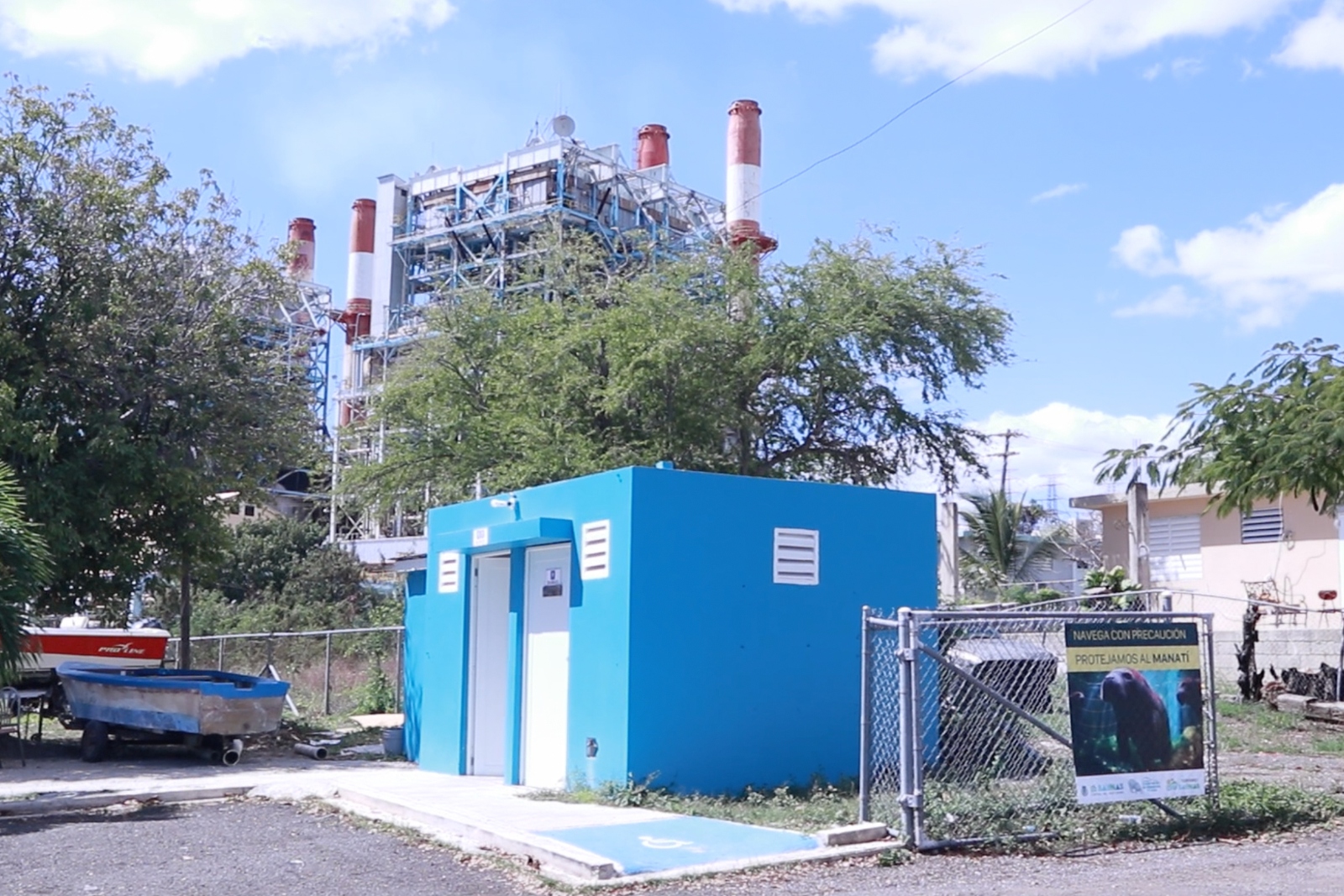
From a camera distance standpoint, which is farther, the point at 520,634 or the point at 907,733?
the point at 520,634

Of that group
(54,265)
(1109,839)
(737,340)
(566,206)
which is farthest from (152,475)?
(566,206)

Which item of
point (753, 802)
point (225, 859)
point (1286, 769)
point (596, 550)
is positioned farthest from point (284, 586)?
point (225, 859)

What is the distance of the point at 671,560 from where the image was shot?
1190 cm

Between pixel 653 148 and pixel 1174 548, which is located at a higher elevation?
pixel 653 148

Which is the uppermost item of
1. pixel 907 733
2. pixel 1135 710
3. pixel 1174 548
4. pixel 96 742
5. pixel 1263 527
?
pixel 1263 527

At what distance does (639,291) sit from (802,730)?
13127 mm

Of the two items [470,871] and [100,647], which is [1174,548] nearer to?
[100,647]

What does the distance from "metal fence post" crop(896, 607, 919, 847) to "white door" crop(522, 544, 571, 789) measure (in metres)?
4.11

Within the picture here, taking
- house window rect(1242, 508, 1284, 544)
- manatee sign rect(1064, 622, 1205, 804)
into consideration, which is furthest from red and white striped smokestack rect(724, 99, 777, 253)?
manatee sign rect(1064, 622, 1205, 804)

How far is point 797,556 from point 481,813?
12.2 feet

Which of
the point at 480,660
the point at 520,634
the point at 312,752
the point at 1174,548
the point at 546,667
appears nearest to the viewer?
the point at 546,667

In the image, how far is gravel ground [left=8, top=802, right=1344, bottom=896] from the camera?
804 cm

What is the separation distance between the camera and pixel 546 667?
1306cm

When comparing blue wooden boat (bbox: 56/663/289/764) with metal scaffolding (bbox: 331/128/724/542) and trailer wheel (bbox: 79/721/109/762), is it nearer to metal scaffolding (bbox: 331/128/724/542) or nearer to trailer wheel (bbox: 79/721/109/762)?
trailer wheel (bbox: 79/721/109/762)
